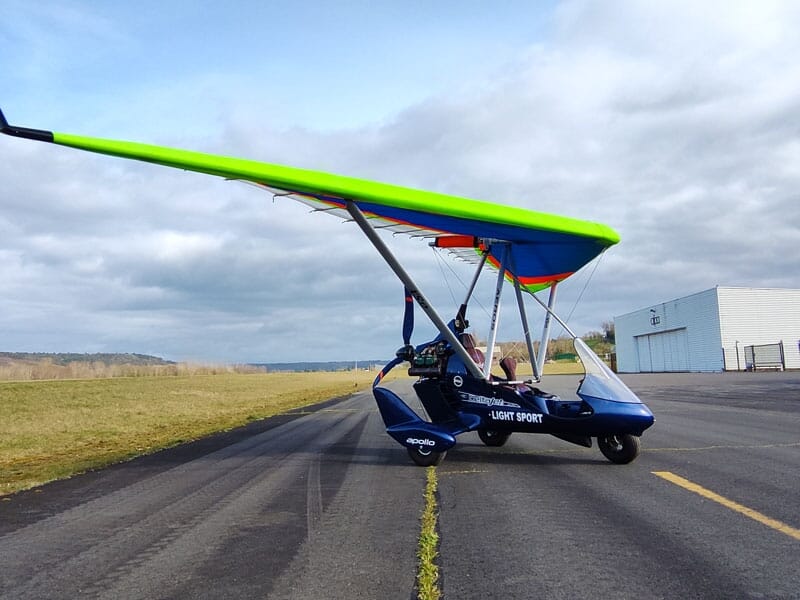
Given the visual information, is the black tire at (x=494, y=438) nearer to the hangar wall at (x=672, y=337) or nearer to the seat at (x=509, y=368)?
the seat at (x=509, y=368)

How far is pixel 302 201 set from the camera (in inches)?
355

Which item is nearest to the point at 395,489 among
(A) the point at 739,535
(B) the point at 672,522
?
(B) the point at 672,522

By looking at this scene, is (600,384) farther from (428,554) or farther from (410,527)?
(428,554)

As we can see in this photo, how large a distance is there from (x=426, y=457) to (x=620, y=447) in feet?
8.38

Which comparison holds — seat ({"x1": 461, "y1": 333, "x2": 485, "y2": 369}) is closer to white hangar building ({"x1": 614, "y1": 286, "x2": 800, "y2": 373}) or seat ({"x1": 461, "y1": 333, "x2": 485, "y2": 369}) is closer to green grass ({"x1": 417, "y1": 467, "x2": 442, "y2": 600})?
green grass ({"x1": 417, "y1": 467, "x2": 442, "y2": 600})

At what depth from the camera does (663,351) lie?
64.6 m

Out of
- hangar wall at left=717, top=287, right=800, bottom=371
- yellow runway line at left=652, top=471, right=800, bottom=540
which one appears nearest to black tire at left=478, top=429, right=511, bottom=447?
yellow runway line at left=652, top=471, right=800, bottom=540

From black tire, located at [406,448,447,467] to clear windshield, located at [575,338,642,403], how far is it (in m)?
2.09

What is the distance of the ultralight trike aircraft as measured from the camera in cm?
726

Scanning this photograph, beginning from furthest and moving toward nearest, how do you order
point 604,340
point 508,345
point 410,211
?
1. point 604,340
2. point 508,345
3. point 410,211

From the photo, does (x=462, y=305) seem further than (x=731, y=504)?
Yes

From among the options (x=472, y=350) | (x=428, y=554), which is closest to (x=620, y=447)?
(x=472, y=350)

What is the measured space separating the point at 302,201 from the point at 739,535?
262 inches

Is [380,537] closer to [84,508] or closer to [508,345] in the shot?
[84,508]
